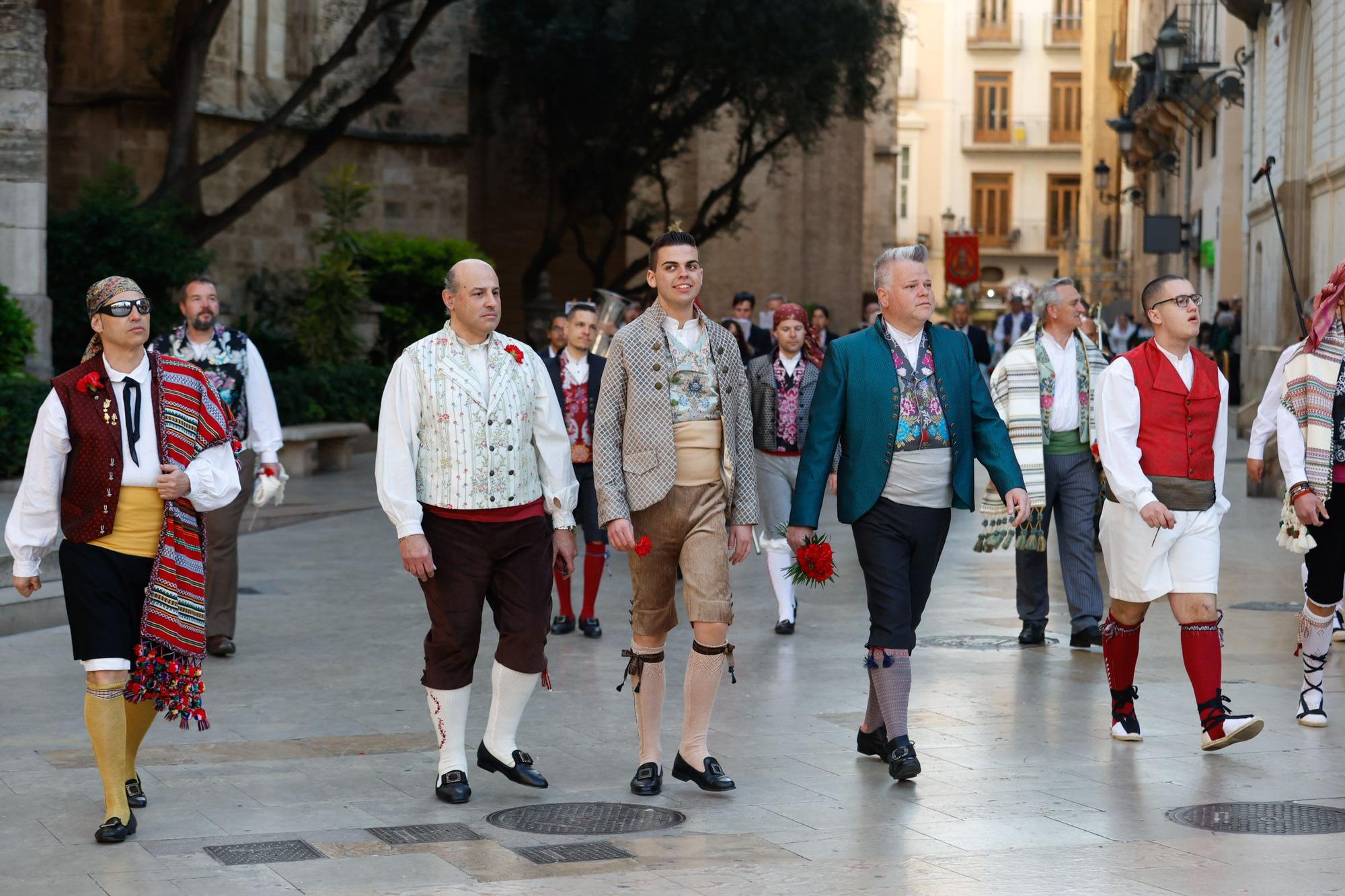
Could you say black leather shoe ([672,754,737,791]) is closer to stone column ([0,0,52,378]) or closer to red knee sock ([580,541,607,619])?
red knee sock ([580,541,607,619])

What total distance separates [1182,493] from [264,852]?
12.0ft

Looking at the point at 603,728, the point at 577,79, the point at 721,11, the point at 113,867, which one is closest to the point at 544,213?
the point at 577,79

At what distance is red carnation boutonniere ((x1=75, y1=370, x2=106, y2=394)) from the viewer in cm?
606

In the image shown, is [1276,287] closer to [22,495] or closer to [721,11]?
[721,11]

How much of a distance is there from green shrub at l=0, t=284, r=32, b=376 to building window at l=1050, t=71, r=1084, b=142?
6618 cm

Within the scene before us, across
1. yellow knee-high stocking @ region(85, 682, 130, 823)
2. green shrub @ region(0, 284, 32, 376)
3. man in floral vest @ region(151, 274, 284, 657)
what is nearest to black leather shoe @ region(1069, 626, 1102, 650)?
man in floral vest @ region(151, 274, 284, 657)

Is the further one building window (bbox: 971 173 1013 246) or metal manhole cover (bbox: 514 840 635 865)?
building window (bbox: 971 173 1013 246)

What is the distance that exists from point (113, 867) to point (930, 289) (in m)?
3.46

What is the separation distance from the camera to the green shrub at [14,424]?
50.8 ft

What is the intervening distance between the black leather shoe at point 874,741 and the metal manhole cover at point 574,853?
1.51 m

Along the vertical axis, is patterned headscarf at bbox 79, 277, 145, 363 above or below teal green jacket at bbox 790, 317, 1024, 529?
above

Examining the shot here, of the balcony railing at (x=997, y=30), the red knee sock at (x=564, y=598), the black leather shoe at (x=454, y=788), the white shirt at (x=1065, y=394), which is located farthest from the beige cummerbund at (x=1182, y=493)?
the balcony railing at (x=997, y=30)

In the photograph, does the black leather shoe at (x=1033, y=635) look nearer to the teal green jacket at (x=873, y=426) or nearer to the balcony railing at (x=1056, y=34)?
the teal green jacket at (x=873, y=426)

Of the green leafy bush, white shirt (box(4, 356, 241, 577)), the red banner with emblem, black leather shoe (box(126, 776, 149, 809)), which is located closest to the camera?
A: white shirt (box(4, 356, 241, 577))
